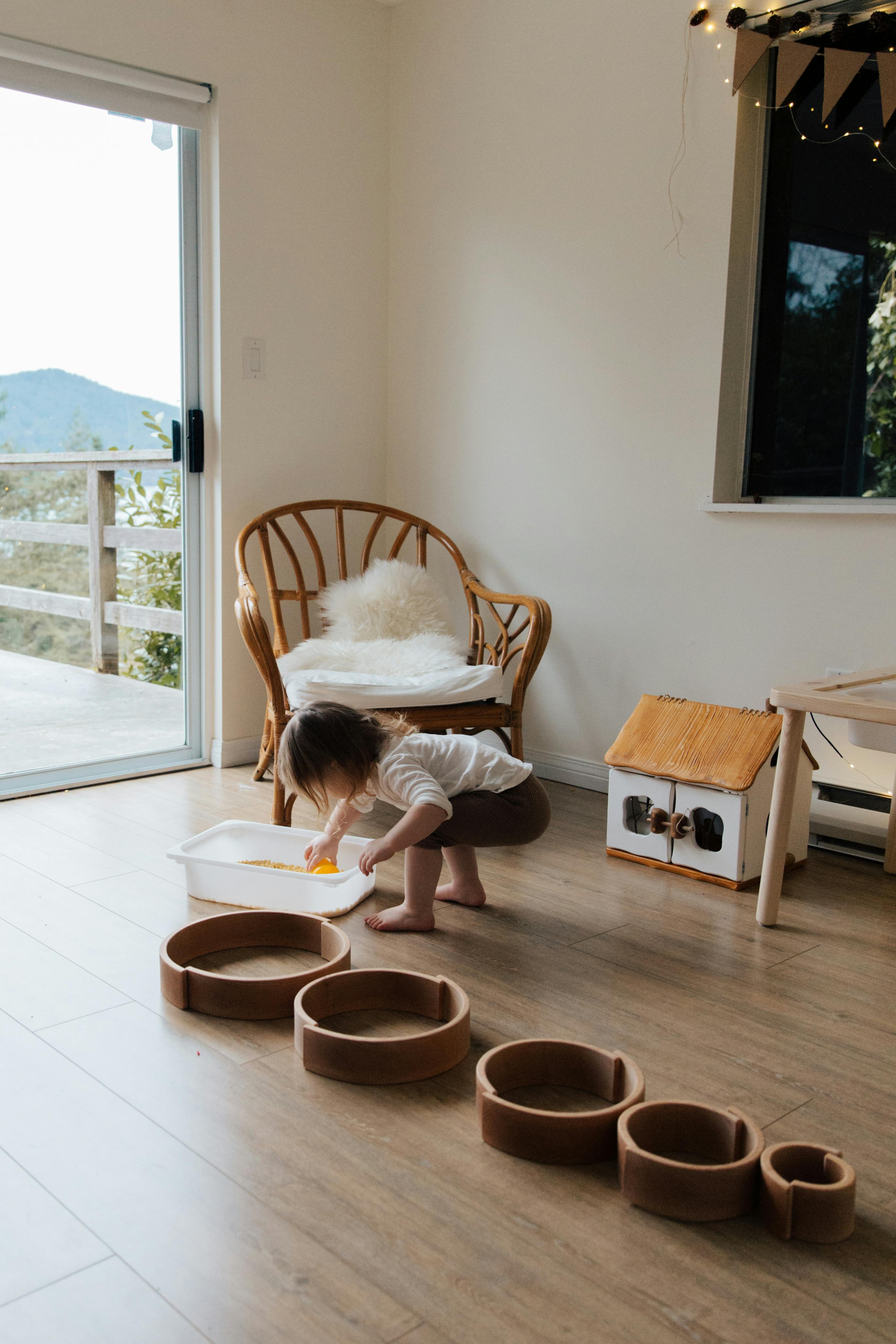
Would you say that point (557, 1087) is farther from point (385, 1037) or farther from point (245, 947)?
point (245, 947)

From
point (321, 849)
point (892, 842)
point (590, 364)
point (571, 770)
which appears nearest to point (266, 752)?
point (571, 770)

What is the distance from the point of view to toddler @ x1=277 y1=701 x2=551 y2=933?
6.56ft

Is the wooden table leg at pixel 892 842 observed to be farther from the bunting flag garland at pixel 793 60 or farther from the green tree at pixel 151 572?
the green tree at pixel 151 572

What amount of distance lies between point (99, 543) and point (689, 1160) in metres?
2.53

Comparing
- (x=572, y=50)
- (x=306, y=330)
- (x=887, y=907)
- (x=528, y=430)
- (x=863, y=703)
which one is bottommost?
(x=887, y=907)

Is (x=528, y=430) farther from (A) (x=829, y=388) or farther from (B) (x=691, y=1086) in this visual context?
(B) (x=691, y=1086)

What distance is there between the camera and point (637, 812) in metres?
2.68

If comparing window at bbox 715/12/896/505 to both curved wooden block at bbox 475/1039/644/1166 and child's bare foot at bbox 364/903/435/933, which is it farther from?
curved wooden block at bbox 475/1039/644/1166

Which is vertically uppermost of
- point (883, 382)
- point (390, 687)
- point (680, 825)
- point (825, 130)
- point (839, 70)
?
point (839, 70)

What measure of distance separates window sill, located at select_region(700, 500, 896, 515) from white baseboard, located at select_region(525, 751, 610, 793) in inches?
32.3

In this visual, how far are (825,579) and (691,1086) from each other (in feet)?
5.17

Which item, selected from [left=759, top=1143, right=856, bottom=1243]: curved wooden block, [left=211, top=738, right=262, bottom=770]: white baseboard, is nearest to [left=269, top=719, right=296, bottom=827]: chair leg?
[left=211, top=738, right=262, bottom=770]: white baseboard

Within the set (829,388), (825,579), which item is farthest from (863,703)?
(829,388)

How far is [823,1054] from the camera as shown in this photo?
169 cm
